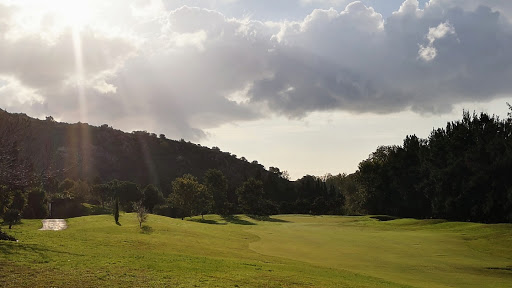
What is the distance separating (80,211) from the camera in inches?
4626

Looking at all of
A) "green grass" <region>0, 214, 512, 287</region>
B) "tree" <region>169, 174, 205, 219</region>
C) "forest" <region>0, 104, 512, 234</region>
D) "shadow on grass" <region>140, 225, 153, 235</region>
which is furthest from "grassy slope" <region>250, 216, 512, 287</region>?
"tree" <region>169, 174, 205, 219</region>

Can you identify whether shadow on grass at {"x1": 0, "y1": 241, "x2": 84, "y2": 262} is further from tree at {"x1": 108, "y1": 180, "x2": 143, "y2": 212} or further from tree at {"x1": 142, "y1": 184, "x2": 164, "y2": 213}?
tree at {"x1": 108, "y1": 180, "x2": 143, "y2": 212}

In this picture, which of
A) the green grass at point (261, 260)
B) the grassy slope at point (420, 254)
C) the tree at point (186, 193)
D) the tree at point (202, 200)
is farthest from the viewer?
the tree at point (202, 200)

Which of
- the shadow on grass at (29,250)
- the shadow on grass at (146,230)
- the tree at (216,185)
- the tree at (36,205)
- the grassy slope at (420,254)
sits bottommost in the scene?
the grassy slope at (420,254)

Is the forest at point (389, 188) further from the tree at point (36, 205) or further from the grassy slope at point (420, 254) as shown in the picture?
the grassy slope at point (420, 254)

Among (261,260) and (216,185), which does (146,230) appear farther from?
(216,185)

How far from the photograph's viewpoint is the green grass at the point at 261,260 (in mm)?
21875

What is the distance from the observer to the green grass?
21.9 m

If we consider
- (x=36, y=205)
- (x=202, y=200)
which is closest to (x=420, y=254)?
(x=202, y=200)

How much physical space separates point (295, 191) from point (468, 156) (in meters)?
108

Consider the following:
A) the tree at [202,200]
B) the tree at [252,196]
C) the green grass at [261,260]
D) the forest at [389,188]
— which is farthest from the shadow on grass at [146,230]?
the tree at [252,196]

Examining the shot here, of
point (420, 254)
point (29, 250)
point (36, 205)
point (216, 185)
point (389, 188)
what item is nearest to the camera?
point (29, 250)

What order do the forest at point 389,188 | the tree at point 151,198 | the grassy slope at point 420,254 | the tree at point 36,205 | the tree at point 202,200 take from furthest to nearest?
the tree at point 151,198
the tree at point 202,200
the tree at point 36,205
the forest at point 389,188
the grassy slope at point 420,254

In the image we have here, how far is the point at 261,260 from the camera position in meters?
35.0
